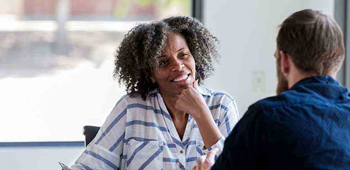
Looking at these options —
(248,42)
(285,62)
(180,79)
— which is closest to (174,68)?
(180,79)

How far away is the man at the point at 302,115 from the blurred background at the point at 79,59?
226cm

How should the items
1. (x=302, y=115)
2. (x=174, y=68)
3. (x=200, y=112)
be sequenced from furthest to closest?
(x=174, y=68), (x=200, y=112), (x=302, y=115)

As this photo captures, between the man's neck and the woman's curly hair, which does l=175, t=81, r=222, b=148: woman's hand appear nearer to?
the woman's curly hair

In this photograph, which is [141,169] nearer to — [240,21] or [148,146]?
[148,146]

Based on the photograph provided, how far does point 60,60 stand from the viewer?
3527 mm

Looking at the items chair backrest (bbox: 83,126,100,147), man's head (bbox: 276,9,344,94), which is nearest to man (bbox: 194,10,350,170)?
→ man's head (bbox: 276,9,344,94)

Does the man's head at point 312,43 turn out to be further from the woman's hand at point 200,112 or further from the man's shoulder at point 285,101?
the woman's hand at point 200,112

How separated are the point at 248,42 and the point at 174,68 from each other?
152 centimetres

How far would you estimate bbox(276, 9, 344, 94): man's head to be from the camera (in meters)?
1.14

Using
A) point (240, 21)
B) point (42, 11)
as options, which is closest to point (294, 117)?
point (240, 21)

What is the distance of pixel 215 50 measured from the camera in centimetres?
224

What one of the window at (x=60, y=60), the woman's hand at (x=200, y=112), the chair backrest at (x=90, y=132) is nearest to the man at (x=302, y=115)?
the woman's hand at (x=200, y=112)

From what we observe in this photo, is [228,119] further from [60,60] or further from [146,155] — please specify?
[60,60]

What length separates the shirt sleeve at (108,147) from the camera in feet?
6.46
